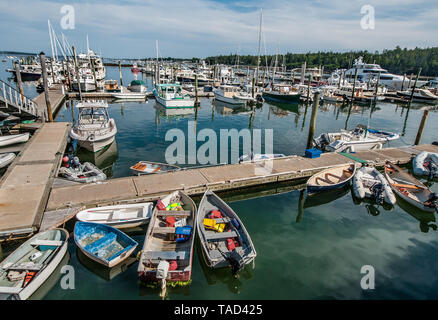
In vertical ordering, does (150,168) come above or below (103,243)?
above

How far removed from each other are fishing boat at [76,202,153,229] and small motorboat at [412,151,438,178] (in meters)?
19.2

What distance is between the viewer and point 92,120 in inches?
821

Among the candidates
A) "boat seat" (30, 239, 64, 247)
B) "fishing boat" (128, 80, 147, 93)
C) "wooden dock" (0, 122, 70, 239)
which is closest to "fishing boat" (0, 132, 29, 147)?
"wooden dock" (0, 122, 70, 239)

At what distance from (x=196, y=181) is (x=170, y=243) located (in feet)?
16.5

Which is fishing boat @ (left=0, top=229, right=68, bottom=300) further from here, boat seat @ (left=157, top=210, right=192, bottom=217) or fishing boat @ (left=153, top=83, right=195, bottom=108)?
fishing boat @ (left=153, top=83, right=195, bottom=108)

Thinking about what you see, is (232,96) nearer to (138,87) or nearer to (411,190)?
(138,87)

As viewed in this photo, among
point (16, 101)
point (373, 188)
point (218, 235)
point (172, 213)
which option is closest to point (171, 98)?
point (16, 101)

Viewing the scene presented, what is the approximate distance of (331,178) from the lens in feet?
53.5

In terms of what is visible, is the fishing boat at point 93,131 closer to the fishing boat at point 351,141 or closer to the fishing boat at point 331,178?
the fishing boat at point 331,178

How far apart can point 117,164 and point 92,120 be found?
17.1ft
